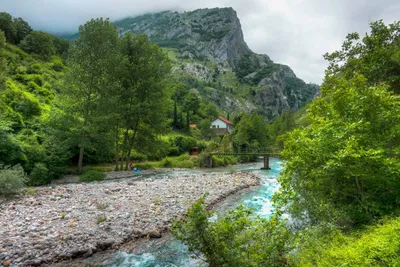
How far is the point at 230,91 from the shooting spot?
7707 inches

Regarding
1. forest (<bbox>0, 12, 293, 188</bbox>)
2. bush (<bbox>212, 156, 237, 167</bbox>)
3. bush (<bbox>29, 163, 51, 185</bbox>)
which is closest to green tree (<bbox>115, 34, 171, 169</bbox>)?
forest (<bbox>0, 12, 293, 188</bbox>)

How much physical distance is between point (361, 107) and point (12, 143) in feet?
73.4

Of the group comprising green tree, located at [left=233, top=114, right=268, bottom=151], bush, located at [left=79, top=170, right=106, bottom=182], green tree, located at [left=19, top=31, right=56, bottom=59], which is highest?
green tree, located at [left=19, top=31, right=56, bottom=59]

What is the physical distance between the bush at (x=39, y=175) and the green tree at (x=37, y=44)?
166 ft

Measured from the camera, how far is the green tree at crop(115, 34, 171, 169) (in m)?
25.8

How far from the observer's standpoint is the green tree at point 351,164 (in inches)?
292

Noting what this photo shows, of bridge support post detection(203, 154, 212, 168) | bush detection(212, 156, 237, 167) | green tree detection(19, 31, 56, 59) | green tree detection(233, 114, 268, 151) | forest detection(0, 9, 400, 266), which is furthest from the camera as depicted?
green tree detection(19, 31, 56, 59)

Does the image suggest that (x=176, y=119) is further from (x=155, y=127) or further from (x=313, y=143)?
(x=313, y=143)

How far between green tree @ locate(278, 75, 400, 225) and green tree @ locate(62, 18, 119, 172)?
19.5m

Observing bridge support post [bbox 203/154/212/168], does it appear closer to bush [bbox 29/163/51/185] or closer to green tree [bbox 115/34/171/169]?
green tree [bbox 115/34/171/169]

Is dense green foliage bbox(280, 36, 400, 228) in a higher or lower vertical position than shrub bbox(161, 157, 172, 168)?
higher

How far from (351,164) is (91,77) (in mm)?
22702

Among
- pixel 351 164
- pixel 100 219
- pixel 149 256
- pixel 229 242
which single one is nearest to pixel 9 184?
pixel 100 219

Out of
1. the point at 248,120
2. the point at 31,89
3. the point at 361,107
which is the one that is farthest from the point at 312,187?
the point at 248,120
